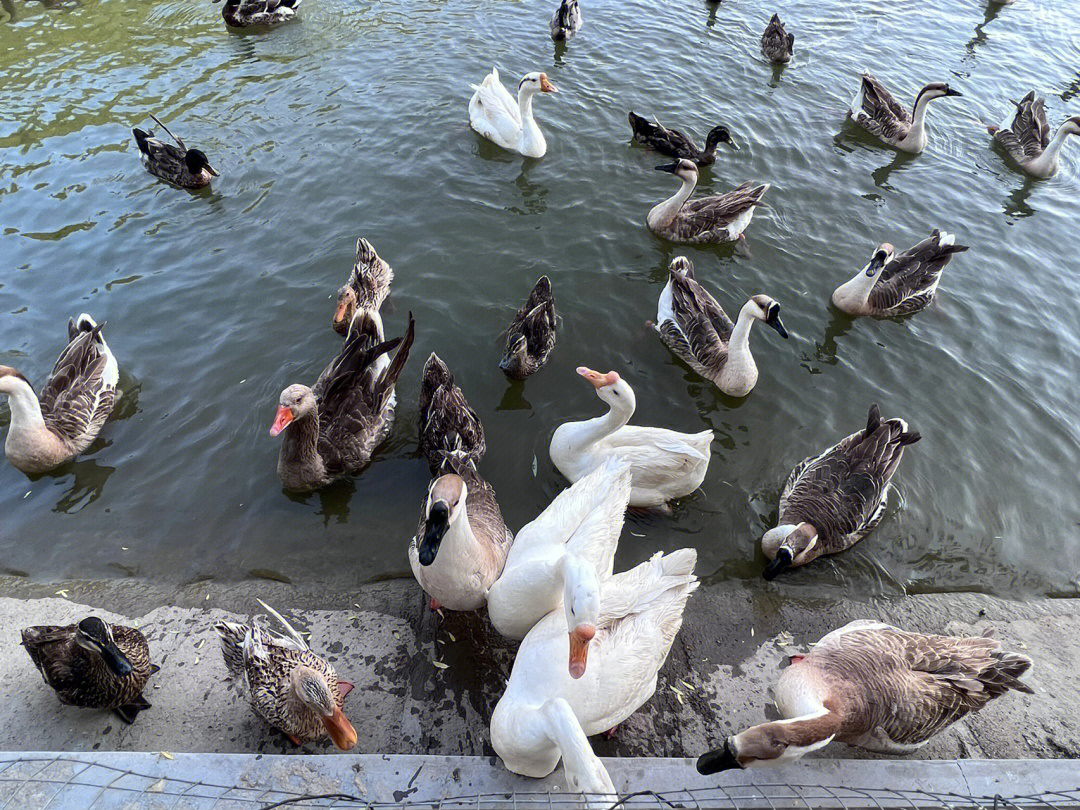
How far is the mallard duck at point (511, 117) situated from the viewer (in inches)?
444

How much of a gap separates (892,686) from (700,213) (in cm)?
732

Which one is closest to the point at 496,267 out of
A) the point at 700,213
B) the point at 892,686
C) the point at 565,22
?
the point at 700,213

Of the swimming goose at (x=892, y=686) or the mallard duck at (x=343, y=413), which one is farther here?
the mallard duck at (x=343, y=413)

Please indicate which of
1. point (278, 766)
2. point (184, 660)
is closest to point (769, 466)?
point (278, 766)

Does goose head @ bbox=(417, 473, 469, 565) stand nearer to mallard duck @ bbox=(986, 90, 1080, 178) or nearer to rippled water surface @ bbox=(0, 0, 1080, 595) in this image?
rippled water surface @ bbox=(0, 0, 1080, 595)

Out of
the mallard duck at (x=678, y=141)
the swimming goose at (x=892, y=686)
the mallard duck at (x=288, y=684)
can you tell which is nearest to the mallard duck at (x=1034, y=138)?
the mallard duck at (x=678, y=141)

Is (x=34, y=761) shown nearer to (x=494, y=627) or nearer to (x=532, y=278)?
(x=494, y=627)

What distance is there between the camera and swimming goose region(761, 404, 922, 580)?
6.08 metres

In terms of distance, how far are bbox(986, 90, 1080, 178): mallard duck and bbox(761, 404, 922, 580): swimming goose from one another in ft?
30.0

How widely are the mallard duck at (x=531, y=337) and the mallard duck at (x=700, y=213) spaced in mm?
3156

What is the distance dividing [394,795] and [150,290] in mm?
8131

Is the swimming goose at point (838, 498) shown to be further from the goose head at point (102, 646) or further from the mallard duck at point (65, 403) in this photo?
the mallard duck at point (65, 403)

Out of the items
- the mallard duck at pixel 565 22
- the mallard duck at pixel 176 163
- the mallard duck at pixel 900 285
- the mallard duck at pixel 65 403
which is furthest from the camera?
the mallard duck at pixel 565 22

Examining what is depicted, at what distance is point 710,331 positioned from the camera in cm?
801
